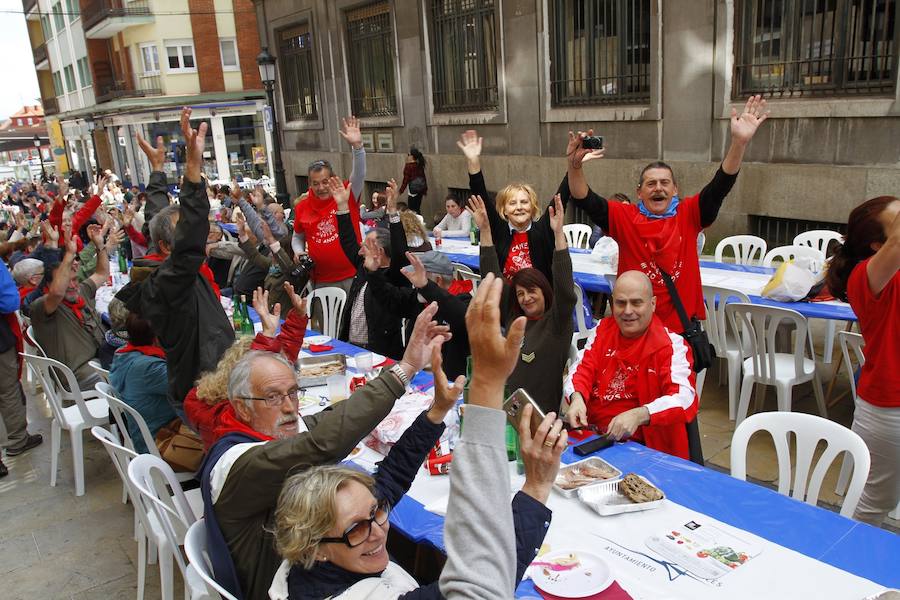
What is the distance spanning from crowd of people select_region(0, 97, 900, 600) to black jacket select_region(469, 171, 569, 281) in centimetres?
2

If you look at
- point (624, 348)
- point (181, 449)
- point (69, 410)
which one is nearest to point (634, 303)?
point (624, 348)

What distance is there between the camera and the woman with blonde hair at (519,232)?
15.4ft

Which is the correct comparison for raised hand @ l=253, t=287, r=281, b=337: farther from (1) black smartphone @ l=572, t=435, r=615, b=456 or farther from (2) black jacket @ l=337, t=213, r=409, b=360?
(1) black smartphone @ l=572, t=435, r=615, b=456

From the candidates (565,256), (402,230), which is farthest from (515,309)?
(402,230)

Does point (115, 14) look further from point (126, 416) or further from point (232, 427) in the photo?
point (232, 427)

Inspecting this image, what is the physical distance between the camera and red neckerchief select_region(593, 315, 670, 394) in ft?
10.7

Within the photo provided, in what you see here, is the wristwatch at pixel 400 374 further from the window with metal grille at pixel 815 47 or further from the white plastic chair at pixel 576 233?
the window with metal grille at pixel 815 47

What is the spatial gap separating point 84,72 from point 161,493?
3860cm

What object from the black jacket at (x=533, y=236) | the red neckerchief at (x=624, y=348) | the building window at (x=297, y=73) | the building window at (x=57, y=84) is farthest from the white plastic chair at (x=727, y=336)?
the building window at (x=57, y=84)

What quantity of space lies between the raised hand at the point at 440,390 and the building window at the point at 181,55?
29.6 m

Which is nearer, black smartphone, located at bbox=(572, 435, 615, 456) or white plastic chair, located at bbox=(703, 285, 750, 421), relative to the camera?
black smartphone, located at bbox=(572, 435, 615, 456)

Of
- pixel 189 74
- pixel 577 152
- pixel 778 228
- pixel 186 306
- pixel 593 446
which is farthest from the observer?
pixel 189 74

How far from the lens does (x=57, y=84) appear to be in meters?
42.9

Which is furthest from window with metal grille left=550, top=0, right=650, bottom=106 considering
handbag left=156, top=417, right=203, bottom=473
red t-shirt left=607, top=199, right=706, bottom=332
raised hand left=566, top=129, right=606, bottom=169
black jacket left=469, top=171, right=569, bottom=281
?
handbag left=156, top=417, right=203, bottom=473
